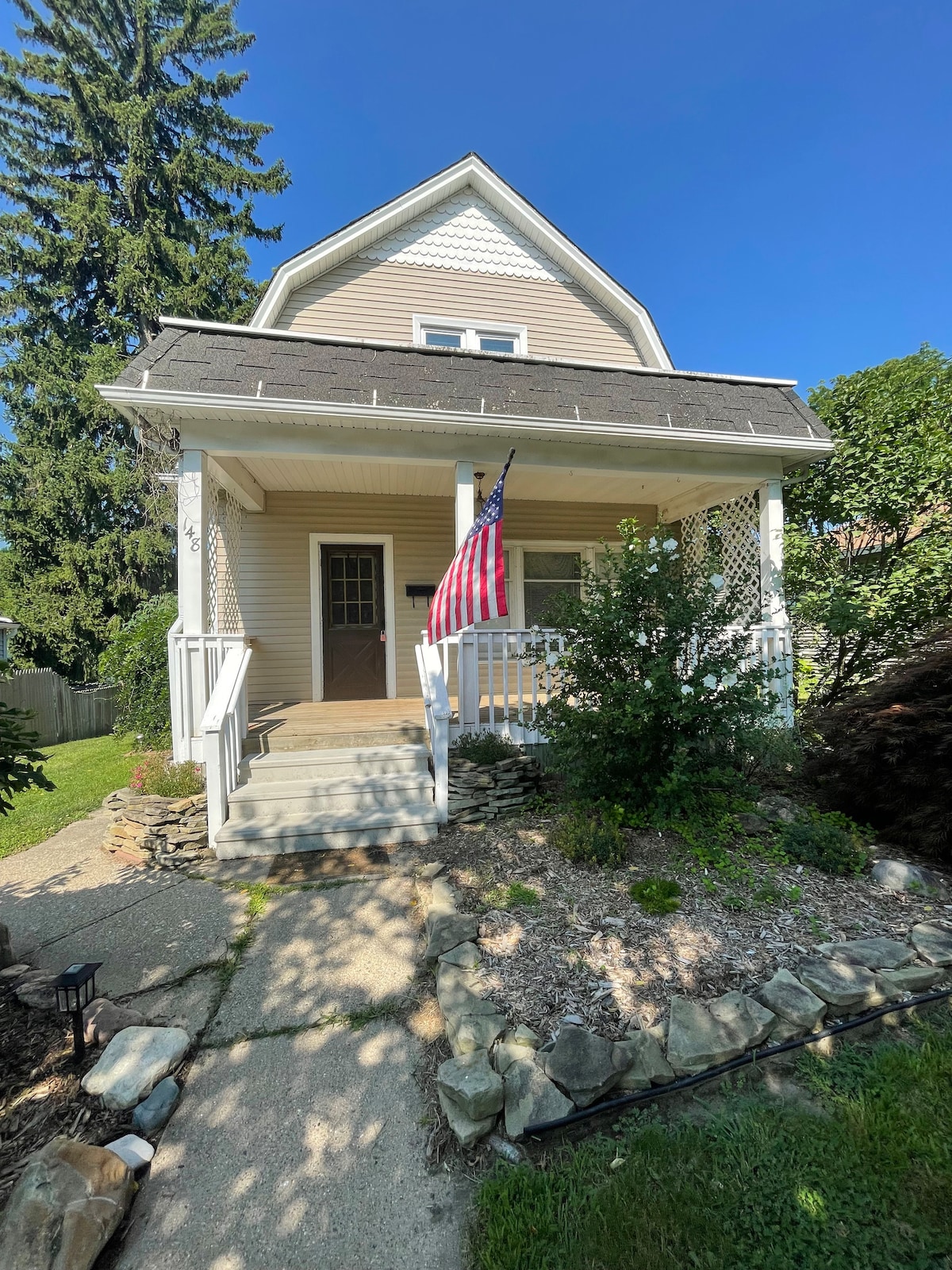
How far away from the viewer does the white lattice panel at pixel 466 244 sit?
801 centimetres

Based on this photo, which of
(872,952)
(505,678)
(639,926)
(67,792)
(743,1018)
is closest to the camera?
(743,1018)

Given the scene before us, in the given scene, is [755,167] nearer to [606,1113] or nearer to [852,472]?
[852,472]

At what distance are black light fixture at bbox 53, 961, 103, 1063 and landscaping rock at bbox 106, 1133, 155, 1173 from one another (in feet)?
1.49

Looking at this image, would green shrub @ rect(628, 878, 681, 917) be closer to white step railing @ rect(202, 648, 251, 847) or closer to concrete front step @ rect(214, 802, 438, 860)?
concrete front step @ rect(214, 802, 438, 860)

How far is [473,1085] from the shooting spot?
1845 millimetres

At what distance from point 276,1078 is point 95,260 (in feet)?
68.4

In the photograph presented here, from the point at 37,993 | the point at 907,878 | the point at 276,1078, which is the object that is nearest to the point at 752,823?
the point at 907,878

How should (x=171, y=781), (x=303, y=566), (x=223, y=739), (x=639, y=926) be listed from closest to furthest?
(x=639, y=926) → (x=223, y=739) → (x=171, y=781) → (x=303, y=566)

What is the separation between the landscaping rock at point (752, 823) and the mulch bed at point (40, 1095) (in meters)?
3.63

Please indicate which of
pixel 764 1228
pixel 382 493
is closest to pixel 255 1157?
pixel 764 1228

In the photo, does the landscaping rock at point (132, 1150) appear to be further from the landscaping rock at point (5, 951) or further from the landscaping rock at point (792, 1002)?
the landscaping rock at point (792, 1002)

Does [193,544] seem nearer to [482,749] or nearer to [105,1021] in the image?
[482,749]

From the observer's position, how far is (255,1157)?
1.78m

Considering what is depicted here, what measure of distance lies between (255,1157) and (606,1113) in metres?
1.19
